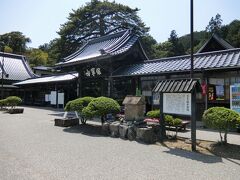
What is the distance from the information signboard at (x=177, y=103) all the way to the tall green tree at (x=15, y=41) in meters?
60.6

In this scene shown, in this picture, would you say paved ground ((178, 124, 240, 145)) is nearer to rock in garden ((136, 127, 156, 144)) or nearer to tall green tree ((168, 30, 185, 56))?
rock in garden ((136, 127, 156, 144))

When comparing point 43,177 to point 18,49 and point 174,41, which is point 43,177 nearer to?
point 174,41

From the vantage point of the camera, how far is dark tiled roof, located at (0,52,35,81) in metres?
41.0

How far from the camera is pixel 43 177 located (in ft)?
18.4

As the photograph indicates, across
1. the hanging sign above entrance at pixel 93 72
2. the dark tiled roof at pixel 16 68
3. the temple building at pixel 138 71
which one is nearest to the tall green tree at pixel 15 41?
the dark tiled roof at pixel 16 68

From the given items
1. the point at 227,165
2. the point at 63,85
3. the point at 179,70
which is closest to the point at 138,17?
the point at 63,85

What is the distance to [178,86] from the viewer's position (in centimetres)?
915

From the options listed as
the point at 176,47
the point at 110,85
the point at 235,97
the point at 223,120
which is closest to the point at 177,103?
the point at 223,120

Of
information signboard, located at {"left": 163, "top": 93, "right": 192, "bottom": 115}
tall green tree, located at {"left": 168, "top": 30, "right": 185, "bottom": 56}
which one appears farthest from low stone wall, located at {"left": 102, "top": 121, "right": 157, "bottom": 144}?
tall green tree, located at {"left": 168, "top": 30, "right": 185, "bottom": 56}

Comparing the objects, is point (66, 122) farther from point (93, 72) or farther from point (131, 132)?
point (93, 72)

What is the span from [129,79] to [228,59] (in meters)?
7.12

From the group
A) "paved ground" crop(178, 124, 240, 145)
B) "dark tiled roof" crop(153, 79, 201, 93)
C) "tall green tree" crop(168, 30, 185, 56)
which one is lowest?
"paved ground" crop(178, 124, 240, 145)

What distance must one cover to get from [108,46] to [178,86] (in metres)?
14.2

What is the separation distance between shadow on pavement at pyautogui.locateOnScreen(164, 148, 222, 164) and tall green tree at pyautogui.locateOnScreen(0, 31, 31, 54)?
2455 inches
